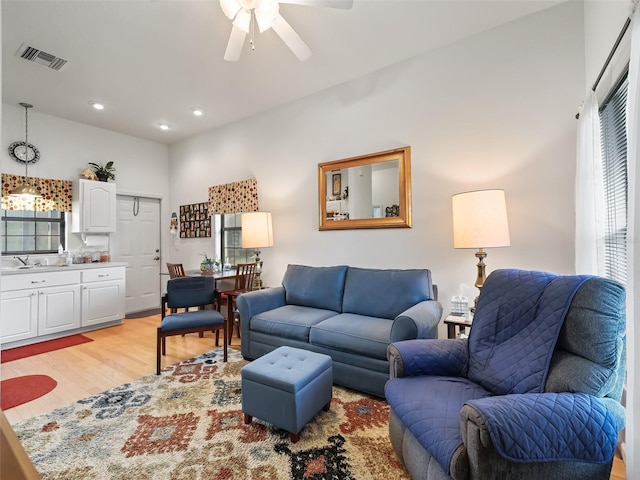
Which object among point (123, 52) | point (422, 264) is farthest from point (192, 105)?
point (422, 264)

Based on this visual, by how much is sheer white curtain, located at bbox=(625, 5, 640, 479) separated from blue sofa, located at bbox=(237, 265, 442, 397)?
1115 mm

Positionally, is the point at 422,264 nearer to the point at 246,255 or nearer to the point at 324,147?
the point at 324,147

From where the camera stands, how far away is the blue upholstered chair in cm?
295

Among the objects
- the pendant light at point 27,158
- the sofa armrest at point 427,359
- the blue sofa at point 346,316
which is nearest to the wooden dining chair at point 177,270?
the blue sofa at point 346,316

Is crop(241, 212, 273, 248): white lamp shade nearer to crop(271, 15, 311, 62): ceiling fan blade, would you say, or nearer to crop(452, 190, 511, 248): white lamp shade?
crop(271, 15, 311, 62): ceiling fan blade

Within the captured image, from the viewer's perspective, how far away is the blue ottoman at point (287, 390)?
195cm

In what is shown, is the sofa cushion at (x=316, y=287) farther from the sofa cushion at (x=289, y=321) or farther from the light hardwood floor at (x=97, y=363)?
the light hardwood floor at (x=97, y=363)

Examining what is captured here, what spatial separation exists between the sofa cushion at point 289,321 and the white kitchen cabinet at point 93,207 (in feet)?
9.81

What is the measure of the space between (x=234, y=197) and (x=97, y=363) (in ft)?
8.01

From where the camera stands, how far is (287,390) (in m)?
1.95

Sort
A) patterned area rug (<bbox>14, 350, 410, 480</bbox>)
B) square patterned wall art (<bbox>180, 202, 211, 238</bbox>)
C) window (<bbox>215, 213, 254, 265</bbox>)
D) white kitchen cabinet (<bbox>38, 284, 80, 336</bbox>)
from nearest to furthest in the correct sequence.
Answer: patterned area rug (<bbox>14, 350, 410, 480</bbox>)
white kitchen cabinet (<bbox>38, 284, 80, 336</bbox>)
window (<bbox>215, 213, 254, 265</bbox>)
square patterned wall art (<bbox>180, 202, 211, 238</bbox>)

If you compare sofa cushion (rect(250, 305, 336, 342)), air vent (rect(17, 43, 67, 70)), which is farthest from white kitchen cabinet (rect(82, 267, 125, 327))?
sofa cushion (rect(250, 305, 336, 342))

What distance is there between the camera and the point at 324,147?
375 cm

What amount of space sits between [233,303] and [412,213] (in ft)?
7.11
